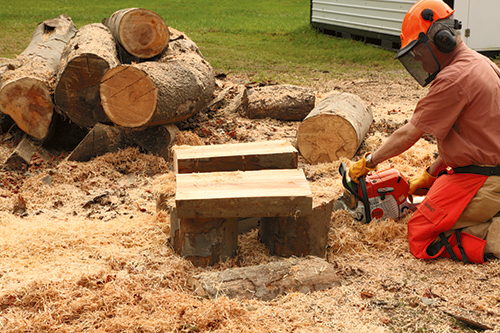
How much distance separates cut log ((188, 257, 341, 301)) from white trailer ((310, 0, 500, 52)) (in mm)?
9270

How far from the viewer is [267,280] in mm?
3076

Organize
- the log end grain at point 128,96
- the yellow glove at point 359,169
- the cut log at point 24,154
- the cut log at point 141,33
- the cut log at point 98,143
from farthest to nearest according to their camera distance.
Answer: the cut log at point 141,33 → the cut log at point 98,143 → the cut log at point 24,154 → the log end grain at point 128,96 → the yellow glove at point 359,169

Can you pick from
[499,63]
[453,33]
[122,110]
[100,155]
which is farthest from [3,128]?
[499,63]

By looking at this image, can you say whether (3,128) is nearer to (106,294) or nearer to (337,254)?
(106,294)

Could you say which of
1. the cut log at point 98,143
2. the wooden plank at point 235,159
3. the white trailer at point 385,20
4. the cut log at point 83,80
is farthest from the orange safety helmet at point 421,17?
the white trailer at point 385,20

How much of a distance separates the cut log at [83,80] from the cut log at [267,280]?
10.5 ft

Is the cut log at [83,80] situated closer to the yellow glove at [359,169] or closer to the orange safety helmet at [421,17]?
the yellow glove at [359,169]

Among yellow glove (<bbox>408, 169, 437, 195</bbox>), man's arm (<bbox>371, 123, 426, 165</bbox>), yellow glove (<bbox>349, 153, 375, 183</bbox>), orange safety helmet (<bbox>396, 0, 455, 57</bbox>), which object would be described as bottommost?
yellow glove (<bbox>408, 169, 437, 195</bbox>)

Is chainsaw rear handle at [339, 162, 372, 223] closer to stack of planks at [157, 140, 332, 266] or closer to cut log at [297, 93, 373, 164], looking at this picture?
stack of planks at [157, 140, 332, 266]

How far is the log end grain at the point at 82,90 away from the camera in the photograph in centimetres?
529

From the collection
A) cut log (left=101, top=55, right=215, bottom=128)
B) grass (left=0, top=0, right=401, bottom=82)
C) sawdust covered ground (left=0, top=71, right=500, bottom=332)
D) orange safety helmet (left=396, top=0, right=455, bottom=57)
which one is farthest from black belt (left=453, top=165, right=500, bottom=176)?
grass (left=0, top=0, right=401, bottom=82)

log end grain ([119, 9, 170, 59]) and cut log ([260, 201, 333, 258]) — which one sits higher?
log end grain ([119, 9, 170, 59])

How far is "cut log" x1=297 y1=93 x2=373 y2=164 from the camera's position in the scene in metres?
5.46

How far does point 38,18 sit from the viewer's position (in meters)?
17.5
